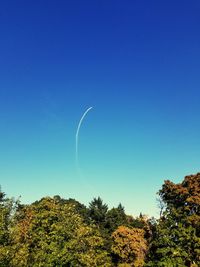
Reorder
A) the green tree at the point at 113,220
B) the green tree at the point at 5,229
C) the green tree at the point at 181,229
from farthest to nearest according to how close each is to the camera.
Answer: the green tree at the point at 113,220 < the green tree at the point at 181,229 < the green tree at the point at 5,229

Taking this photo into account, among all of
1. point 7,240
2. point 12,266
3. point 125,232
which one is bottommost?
point 12,266

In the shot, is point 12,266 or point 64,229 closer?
point 12,266

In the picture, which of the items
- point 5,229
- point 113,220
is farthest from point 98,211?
point 5,229

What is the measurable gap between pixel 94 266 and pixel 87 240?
3.22 m

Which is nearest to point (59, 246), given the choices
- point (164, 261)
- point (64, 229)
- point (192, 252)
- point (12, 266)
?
point (64, 229)

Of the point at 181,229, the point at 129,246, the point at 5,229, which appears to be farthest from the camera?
the point at 129,246

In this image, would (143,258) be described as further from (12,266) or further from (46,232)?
(12,266)

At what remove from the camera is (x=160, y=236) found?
45.1 m

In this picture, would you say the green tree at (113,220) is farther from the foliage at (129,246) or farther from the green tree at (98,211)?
the foliage at (129,246)

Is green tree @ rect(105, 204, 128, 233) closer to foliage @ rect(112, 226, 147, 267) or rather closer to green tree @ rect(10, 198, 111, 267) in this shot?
foliage @ rect(112, 226, 147, 267)

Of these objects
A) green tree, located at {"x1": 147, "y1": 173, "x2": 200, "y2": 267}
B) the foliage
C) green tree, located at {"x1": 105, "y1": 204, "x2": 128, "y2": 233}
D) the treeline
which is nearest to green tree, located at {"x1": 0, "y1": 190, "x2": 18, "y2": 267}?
the treeline

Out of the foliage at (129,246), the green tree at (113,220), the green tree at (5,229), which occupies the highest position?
the green tree at (113,220)

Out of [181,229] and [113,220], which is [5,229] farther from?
[113,220]

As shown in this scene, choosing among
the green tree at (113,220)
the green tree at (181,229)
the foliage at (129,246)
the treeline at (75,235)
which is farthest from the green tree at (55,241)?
the green tree at (113,220)
